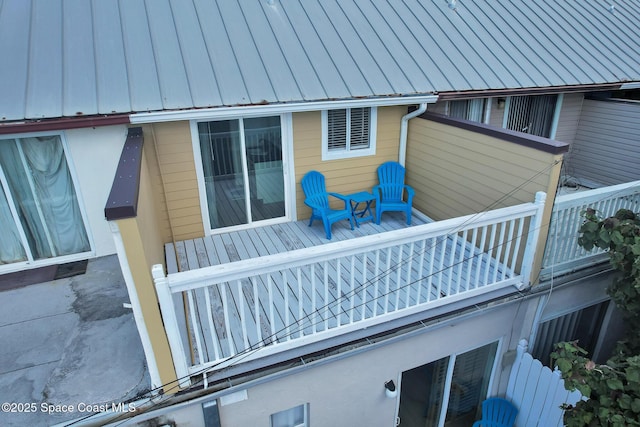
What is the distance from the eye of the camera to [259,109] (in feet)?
14.5

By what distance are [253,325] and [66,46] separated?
3.78 m

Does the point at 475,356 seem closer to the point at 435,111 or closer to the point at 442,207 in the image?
the point at 442,207

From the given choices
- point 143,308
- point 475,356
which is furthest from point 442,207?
point 143,308

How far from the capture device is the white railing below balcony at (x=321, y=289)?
2957 mm

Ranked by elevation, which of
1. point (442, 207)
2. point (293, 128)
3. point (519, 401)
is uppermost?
point (293, 128)

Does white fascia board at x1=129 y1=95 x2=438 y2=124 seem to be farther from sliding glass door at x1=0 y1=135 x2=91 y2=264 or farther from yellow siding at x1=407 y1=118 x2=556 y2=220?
sliding glass door at x1=0 y1=135 x2=91 y2=264

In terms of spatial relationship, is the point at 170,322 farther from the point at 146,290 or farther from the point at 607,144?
the point at 607,144

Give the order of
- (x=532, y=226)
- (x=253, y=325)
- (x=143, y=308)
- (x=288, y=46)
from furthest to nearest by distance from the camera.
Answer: (x=288, y=46)
(x=532, y=226)
(x=253, y=325)
(x=143, y=308)

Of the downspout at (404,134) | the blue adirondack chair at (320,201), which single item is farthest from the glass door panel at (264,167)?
the downspout at (404,134)

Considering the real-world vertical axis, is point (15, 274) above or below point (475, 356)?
above

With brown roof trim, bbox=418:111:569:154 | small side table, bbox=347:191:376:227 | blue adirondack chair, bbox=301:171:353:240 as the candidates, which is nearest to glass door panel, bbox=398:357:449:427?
blue adirondack chair, bbox=301:171:353:240

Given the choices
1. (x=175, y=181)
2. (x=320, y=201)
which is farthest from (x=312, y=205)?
(x=175, y=181)

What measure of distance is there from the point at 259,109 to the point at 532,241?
3.34 m

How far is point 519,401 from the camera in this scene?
4.94 meters
